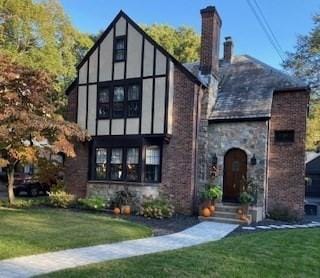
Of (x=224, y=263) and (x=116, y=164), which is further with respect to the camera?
(x=116, y=164)

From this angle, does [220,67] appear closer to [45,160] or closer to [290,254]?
[45,160]

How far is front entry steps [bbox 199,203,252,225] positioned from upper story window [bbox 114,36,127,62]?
6958 millimetres

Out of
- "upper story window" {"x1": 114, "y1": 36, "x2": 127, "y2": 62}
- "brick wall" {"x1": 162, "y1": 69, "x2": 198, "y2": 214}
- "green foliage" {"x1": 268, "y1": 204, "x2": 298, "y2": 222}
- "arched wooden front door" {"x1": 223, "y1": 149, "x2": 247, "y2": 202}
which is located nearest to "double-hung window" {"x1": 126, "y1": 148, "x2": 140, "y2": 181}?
"brick wall" {"x1": 162, "y1": 69, "x2": 198, "y2": 214}

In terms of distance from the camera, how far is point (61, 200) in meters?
16.2

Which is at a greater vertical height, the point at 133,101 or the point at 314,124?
the point at 314,124

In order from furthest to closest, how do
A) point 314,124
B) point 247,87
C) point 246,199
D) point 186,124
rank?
point 314,124 → point 247,87 → point 186,124 → point 246,199

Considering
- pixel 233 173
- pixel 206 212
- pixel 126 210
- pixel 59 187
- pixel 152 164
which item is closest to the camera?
pixel 206 212

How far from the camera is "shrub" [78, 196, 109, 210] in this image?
49.7 feet

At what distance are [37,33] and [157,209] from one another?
49.4 feet

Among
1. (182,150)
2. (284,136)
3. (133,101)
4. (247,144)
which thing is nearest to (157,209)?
(182,150)

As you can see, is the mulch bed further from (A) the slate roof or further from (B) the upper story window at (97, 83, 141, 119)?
(B) the upper story window at (97, 83, 141, 119)

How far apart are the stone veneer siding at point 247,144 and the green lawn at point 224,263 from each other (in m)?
5.66

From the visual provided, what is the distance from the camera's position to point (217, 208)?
14.2 meters

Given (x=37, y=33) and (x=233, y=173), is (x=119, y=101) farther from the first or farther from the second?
(x=37, y=33)
